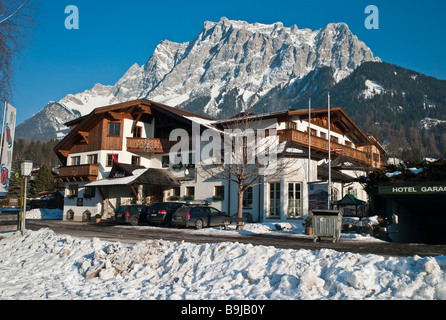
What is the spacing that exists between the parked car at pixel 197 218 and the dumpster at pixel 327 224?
7983 mm

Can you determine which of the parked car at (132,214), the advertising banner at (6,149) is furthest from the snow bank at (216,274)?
the parked car at (132,214)

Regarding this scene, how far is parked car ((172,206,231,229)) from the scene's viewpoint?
76.0 ft

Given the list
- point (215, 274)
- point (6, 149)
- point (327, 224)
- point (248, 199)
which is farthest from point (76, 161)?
point (215, 274)

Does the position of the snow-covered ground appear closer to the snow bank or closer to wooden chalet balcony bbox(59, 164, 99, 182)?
the snow bank

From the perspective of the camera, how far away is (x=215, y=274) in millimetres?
8844

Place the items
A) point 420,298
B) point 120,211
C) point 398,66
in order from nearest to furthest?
point 420,298
point 120,211
point 398,66

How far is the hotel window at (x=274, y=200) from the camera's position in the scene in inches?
1070

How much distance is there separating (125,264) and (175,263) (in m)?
1.37

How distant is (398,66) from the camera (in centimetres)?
16925

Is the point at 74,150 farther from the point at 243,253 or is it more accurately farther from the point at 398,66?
the point at 398,66

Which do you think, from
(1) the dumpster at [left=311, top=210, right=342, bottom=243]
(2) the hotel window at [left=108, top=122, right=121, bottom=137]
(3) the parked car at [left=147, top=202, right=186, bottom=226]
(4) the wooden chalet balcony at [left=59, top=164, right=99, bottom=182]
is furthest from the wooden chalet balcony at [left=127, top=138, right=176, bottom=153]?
(1) the dumpster at [left=311, top=210, right=342, bottom=243]

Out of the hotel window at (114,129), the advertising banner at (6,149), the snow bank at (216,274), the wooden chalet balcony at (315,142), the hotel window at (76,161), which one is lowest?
the snow bank at (216,274)

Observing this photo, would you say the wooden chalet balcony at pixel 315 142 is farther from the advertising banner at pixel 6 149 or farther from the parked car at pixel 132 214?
the advertising banner at pixel 6 149
